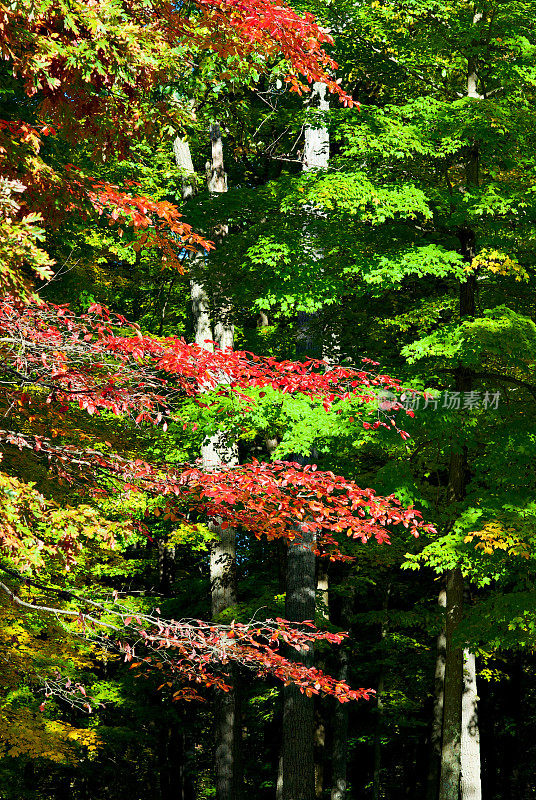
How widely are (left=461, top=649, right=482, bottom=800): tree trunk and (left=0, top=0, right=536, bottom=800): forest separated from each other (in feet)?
0.12

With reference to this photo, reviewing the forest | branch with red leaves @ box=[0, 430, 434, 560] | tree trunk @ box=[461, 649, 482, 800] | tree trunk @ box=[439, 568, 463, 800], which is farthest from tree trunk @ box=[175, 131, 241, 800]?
branch with red leaves @ box=[0, 430, 434, 560]

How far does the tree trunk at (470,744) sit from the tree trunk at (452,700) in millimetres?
571

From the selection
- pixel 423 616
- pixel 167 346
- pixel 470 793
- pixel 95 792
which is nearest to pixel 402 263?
pixel 167 346

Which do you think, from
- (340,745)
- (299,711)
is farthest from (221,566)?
(340,745)

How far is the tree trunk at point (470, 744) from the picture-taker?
11398 millimetres

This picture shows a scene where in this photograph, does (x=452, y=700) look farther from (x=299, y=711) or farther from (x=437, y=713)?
(x=437, y=713)

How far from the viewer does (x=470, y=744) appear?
1188cm

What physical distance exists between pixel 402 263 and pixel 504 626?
15.2 feet

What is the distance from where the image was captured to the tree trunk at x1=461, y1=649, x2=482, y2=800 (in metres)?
11.4

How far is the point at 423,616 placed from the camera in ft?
51.5

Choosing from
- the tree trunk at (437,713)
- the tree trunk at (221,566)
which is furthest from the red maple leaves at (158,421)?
the tree trunk at (437,713)

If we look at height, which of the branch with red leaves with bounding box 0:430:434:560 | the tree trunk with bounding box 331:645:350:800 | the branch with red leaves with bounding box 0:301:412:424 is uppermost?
the branch with red leaves with bounding box 0:301:412:424

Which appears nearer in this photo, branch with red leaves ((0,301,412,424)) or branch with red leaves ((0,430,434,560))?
branch with red leaves ((0,301,412,424))

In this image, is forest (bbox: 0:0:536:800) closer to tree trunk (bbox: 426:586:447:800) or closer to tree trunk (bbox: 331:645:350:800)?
tree trunk (bbox: 426:586:447:800)
